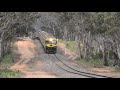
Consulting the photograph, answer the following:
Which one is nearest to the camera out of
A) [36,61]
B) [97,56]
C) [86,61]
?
[36,61]

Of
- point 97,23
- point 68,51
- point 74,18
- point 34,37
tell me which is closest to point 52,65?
point 97,23

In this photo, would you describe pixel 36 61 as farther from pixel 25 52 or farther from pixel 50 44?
pixel 25 52

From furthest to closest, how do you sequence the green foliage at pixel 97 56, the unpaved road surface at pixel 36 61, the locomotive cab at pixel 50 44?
the green foliage at pixel 97 56, the locomotive cab at pixel 50 44, the unpaved road surface at pixel 36 61

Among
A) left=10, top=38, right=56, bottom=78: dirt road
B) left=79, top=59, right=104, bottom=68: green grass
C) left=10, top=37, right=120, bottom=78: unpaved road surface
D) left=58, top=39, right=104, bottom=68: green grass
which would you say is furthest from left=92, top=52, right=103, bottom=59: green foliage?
left=10, top=38, right=56, bottom=78: dirt road

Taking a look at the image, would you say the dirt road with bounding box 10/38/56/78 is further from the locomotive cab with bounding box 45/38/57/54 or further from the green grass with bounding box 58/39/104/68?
the green grass with bounding box 58/39/104/68

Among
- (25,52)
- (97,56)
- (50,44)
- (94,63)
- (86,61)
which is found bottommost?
(94,63)

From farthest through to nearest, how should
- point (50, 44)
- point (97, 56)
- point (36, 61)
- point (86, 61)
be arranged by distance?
point (97, 56)
point (50, 44)
point (86, 61)
point (36, 61)

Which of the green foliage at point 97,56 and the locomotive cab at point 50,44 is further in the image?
the green foliage at point 97,56

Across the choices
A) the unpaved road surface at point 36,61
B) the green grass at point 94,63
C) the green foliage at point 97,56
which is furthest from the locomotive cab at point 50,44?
the green foliage at point 97,56

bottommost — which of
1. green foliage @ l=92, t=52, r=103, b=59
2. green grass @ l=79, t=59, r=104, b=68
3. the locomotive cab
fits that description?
green grass @ l=79, t=59, r=104, b=68

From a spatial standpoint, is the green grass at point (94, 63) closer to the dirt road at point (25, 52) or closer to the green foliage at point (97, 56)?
the green foliage at point (97, 56)

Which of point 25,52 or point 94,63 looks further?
point 25,52

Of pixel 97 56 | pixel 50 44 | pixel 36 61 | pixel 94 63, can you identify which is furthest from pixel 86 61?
pixel 36 61
